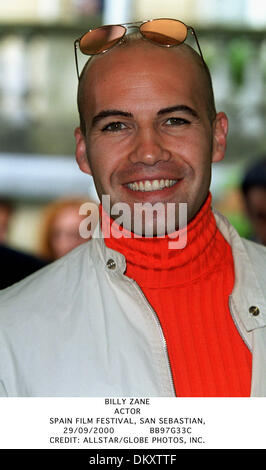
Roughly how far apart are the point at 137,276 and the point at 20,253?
0.61 metres

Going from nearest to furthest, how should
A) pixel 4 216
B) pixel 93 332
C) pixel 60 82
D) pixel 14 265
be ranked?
1. pixel 93 332
2. pixel 14 265
3. pixel 4 216
4. pixel 60 82

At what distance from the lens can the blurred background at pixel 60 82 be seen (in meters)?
6.70

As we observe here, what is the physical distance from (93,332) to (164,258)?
8.6 inches

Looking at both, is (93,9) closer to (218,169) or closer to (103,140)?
(218,169)

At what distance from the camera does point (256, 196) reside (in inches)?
125

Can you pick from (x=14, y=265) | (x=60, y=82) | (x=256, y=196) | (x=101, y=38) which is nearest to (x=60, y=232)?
(x=256, y=196)

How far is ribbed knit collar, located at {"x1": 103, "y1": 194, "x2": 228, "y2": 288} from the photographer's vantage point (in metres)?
1.44

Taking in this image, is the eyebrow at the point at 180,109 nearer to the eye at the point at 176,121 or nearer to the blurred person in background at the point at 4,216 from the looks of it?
the eye at the point at 176,121

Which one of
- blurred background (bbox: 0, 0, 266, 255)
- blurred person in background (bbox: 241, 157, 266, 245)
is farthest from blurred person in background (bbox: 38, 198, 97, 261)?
blurred background (bbox: 0, 0, 266, 255)

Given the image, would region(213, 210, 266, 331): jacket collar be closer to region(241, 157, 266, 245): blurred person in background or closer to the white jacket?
the white jacket

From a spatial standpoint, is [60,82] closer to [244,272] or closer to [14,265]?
[14,265]

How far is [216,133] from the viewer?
59.9 inches

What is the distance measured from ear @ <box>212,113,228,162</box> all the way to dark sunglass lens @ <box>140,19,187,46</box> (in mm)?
191

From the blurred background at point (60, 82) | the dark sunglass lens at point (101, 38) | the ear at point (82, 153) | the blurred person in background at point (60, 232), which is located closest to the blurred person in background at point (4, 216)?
the blurred person in background at point (60, 232)
